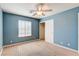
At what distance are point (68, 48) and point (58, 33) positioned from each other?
3.69 ft

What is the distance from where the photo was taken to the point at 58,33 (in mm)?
4633

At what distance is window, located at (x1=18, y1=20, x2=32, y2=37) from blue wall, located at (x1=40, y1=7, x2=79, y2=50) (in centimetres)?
219

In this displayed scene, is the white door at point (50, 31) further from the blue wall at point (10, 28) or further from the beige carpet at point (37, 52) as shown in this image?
the blue wall at point (10, 28)

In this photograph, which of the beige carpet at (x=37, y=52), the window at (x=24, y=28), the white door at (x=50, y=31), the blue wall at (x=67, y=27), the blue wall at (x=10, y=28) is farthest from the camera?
the window at (x=24, y=28)

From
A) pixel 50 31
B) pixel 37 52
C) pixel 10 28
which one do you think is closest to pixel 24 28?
pixel 10 28

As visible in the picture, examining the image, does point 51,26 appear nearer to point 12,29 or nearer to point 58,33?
point 58,33

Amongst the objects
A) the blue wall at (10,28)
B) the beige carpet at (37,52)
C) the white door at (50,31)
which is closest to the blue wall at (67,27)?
the white door at (50,31)

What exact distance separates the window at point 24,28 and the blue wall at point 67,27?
2.19 m

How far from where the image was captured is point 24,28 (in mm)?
5781

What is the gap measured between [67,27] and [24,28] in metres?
3.26

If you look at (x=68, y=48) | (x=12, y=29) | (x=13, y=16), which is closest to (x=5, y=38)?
(x=12, y=29)

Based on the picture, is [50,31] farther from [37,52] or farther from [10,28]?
[10,28]

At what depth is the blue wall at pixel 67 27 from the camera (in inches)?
138

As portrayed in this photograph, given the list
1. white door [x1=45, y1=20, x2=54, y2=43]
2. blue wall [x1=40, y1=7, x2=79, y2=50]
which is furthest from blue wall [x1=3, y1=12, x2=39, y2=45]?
blue wall [x1=40, y1=7, x2=79, y2=50]
